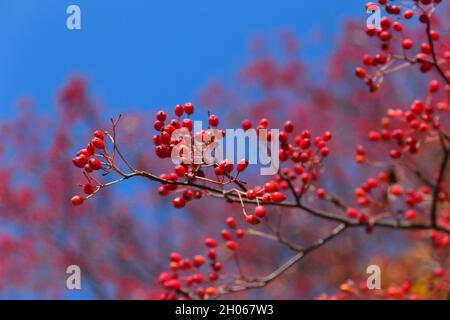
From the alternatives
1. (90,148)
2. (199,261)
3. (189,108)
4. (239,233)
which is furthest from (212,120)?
(199,261)

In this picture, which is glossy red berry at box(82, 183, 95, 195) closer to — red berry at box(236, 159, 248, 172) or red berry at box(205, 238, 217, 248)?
red berry at box(236, 159, 248, 172)

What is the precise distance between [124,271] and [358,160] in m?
7.31

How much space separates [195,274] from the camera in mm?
4430

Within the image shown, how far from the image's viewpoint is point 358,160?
5.05m

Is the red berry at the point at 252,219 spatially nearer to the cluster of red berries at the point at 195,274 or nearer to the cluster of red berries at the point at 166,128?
the cluster of red berries at the point at 166,128

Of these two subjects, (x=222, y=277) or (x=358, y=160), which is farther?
(x=358, y=160)

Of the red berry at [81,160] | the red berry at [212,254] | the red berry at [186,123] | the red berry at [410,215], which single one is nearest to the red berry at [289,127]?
the red berry at [186,123]

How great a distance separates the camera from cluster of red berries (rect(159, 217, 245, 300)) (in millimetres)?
4242

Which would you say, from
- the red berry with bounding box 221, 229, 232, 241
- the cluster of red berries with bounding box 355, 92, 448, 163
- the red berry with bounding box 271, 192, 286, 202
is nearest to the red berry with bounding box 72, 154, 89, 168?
the red berry with bounding box 271, 192, 286, 202

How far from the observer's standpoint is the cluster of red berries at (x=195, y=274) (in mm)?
4242

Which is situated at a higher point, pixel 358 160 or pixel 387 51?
pixel 387 51

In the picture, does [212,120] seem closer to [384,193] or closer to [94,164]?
[94,164]

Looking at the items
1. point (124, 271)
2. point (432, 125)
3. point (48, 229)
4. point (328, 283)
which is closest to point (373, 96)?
point (328, 283)

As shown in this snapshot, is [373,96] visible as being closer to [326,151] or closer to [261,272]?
[261,272]
